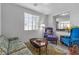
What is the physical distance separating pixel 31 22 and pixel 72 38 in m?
0.77

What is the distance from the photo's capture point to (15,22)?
199cm

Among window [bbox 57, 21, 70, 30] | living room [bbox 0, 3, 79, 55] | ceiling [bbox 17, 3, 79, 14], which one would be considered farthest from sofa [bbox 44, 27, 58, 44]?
ceiling [bbox 17, 3, 79, 14]

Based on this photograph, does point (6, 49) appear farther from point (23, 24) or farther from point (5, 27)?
point (23, 24)

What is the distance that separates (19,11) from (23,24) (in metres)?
0.24

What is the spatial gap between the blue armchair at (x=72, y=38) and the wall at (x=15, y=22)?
0.44 meters

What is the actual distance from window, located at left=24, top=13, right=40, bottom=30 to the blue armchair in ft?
1.71

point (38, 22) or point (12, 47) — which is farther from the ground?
point (38, 22)

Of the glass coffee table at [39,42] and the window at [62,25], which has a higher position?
the window at [62,25]

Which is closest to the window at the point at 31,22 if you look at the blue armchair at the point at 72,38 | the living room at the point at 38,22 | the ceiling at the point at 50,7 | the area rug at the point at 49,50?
the living room at the point at 38,22

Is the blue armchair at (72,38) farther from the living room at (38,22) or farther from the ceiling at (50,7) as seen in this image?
the ceiling at (50,7)

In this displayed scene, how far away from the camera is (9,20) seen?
1.97m

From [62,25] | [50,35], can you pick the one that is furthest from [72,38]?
[50,35]

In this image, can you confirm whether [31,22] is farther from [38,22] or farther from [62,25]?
[62,25]

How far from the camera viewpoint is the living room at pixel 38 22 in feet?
6.46
